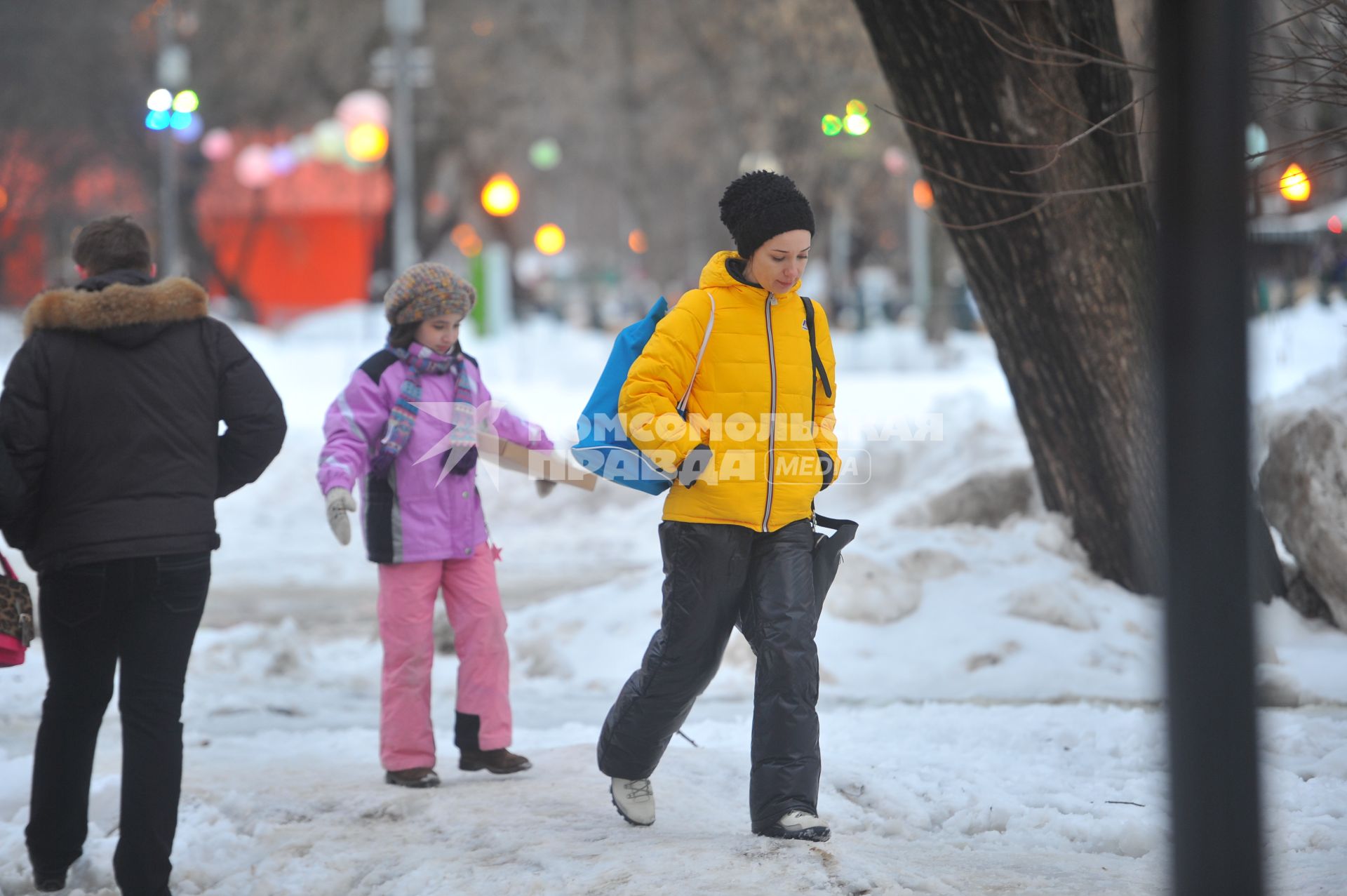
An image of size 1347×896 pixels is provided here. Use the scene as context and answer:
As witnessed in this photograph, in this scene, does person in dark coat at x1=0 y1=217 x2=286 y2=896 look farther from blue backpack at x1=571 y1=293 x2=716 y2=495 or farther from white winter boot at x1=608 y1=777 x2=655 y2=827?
white winter boot at x1=608 y1=777 x2=655 y2=827

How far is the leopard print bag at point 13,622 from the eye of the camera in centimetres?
384

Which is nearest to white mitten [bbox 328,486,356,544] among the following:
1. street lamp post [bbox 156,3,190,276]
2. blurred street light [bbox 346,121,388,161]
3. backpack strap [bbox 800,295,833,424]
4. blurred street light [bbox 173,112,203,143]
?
backpack strap [bbox 800,295,833,424]

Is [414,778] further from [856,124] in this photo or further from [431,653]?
[856,124]

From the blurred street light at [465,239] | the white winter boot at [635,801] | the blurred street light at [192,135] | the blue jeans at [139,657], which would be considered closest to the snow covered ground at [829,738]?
the white winter boot at [635,801]

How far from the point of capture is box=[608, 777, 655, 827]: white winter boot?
4.36m

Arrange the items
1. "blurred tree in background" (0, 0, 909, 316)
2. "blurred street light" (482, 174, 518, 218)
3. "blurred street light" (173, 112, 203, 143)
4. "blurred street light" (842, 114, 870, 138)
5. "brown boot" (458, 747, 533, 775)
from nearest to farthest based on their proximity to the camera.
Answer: "brown boot" (458, 747, 533, 775) → "blurred street light" (842, 114, 870, 138) → "blurred street light" (482, 174, 518, 218) → "blurred street light" (173, 112, 203, 143) → "blurred tree in background" (0, 0, 909, 316)

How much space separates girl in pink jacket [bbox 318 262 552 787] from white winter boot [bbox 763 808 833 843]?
4.77 ft

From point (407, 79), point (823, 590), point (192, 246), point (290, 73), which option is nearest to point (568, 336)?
point (407, 79)

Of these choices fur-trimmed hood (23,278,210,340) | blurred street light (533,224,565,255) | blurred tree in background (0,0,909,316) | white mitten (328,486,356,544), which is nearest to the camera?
fur-trimmed hood (23,278,210,340)

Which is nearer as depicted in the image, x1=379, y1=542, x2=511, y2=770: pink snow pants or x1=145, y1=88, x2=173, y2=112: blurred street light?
x1=379, y1=542, x2=511, y2=770: pink snow pants

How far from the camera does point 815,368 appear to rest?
4242 millimetres

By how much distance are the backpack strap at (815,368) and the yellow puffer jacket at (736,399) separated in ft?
0.06

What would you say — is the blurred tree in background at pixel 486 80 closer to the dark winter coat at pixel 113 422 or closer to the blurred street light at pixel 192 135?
the blurred street light at pixel 192 135

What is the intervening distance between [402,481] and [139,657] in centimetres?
140
